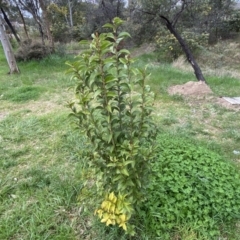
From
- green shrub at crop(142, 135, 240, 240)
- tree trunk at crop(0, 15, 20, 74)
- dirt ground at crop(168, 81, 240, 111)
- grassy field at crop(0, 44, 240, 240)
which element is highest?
tree trunk at crop(0, 15, 20, 74)

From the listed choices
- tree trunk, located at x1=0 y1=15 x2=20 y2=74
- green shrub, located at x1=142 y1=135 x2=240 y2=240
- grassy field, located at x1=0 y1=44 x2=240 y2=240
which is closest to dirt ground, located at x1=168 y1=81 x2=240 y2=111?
grassy field, located at x1=0 y1=44 x2=240 y2=240

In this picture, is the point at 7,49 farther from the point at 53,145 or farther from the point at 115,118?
the point at 115,118

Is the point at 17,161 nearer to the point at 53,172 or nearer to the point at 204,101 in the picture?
the point at 53,172

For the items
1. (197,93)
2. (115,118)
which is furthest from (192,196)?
(197,93)

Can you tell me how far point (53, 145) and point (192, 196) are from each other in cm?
158

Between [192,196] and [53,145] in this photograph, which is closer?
[192,196]

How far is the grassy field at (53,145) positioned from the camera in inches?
59.6

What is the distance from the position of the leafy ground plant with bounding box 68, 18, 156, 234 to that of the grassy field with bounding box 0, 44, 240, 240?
0.16m

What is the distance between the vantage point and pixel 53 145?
2498 millimetres

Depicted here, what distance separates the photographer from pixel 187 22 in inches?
365

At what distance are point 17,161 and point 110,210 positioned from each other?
4.54 feet

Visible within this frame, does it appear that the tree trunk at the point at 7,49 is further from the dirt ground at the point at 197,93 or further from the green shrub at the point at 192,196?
the green shrub at the point at 192,196

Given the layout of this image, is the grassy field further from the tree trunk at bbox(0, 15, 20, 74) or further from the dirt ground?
the tree trunk at bbox(0, 15, 20, 74)

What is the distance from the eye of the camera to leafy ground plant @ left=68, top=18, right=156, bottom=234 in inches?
40.2
